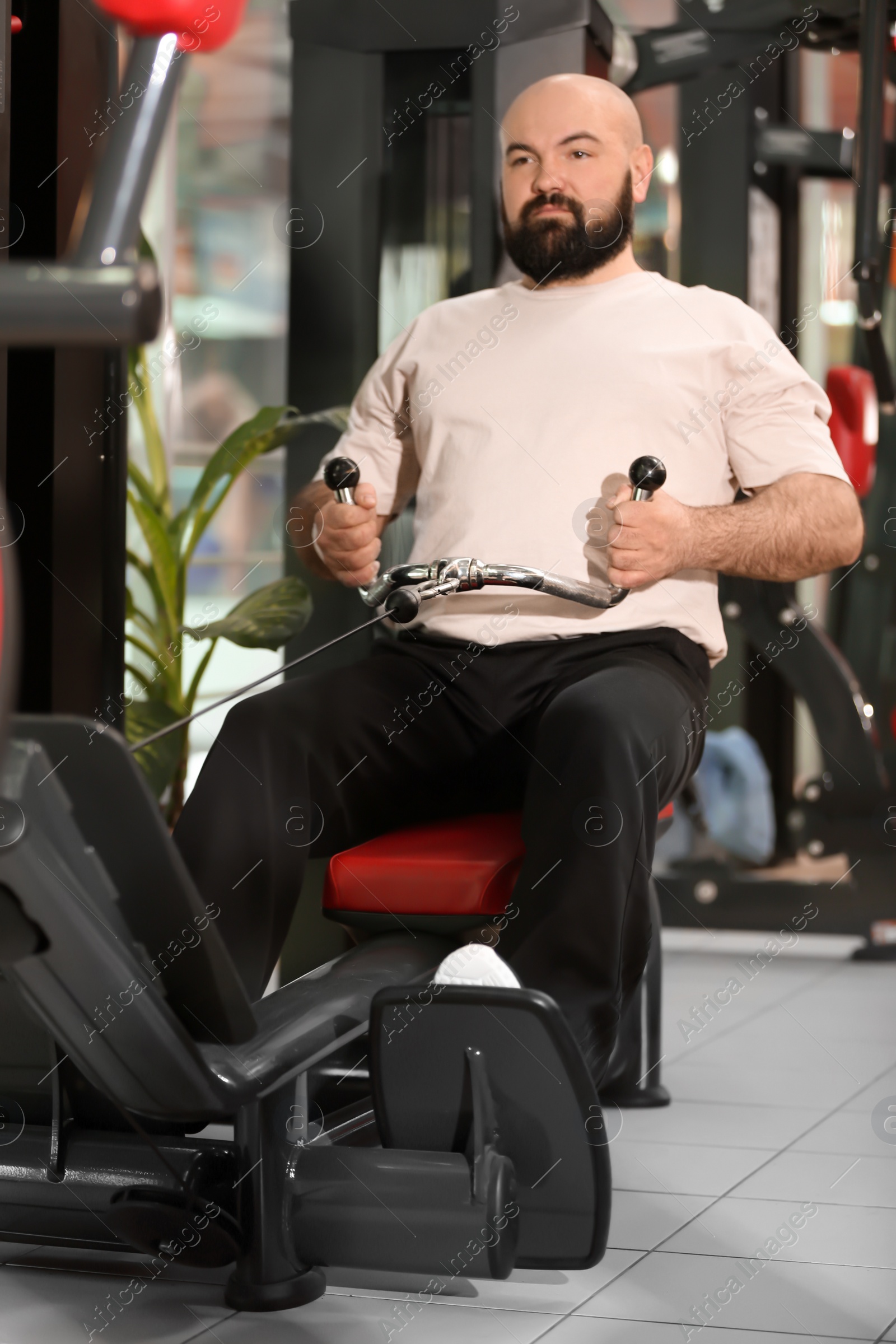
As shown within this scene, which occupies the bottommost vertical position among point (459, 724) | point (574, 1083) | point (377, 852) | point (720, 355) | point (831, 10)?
point (574, 1083)

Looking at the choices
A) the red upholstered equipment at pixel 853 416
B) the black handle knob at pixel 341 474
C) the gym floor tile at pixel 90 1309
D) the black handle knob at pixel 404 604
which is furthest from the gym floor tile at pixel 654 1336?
the red upholstered equipment at pixel 853 416

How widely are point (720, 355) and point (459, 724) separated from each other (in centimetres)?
60

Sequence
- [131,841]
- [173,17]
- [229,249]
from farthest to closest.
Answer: [229,249] < [131,841] < [173,17]

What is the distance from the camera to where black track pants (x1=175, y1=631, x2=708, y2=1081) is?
1414 mm

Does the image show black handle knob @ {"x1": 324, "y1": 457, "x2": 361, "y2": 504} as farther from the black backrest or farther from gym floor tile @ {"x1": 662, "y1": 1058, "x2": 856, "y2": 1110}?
gym floor tile @ {"x1": 662, "y1": 1058, "x2": 856, "y2": 1110}

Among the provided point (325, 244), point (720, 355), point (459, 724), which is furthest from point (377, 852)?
point (325, 244)

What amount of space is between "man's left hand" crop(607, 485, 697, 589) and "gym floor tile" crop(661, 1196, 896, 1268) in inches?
29.8

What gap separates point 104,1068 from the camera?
4.00 feet

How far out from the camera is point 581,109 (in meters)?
1.95

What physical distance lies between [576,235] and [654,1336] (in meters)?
1.37

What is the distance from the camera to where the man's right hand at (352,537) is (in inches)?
75.4

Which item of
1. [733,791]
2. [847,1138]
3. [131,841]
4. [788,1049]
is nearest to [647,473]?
[131,841]

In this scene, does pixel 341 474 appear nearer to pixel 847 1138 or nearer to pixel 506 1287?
pixel 506 1287

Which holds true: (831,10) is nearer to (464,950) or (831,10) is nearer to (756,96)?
(756,96)
